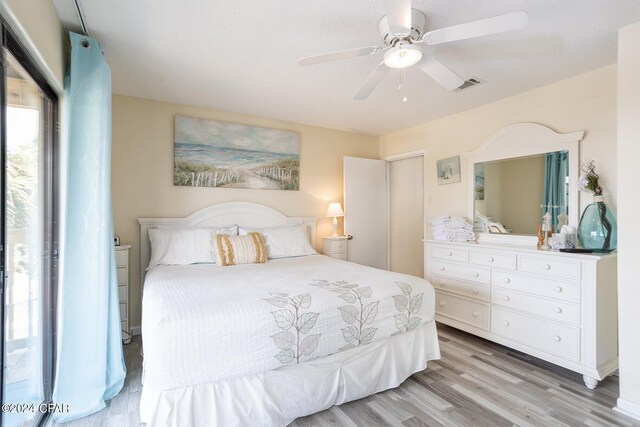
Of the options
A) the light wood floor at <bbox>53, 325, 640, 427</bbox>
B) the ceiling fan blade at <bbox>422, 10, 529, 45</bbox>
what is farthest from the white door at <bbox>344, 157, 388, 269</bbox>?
the ceiling fan blade at <bbox>422, 10, 529, 45</bbox>

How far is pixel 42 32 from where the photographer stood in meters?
1.62

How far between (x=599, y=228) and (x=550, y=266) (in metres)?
0.43

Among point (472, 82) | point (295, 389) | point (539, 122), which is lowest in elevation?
point (295, 389)

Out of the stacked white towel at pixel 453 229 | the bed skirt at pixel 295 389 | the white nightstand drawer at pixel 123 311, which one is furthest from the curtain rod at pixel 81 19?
the stacked white towel at pixel 453 229

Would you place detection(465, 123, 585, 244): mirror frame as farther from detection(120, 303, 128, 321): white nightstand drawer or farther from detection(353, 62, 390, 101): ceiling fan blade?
detection(120, 303, 128, 321): white nightstand drawer

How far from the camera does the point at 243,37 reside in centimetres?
211

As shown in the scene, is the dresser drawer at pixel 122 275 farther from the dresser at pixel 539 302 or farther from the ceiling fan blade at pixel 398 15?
the dresser at pixel 539 302

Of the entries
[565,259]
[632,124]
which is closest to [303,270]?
[565,259]

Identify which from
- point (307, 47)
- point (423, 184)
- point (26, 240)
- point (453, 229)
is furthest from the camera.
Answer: point (423, 184)

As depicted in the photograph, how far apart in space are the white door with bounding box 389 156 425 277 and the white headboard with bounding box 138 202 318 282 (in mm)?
1425

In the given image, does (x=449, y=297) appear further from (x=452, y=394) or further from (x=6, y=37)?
(x=6, y=37)

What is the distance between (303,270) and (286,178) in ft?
5.49

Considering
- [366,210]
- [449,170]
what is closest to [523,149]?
[449,170]

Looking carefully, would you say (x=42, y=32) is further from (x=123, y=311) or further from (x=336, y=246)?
(x=336, y=246)
